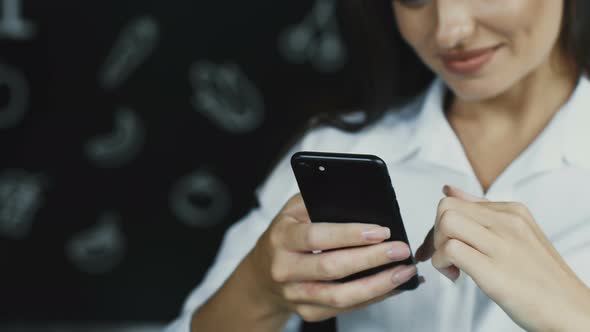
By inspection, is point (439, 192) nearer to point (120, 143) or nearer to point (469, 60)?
point (469, 60)

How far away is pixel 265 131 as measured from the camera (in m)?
1.59

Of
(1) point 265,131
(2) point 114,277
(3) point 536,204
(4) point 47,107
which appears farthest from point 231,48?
(3) point 536,204

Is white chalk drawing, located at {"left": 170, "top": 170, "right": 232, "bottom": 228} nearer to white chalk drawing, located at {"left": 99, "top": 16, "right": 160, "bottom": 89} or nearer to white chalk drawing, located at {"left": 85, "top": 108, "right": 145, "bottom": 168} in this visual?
white chalk drawing, located at {"left": 85, "top": 108, "right": 145, "bottom": 168}

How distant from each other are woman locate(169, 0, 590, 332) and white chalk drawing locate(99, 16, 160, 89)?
21.3 inches

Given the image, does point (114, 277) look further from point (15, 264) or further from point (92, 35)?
point (92, 35)

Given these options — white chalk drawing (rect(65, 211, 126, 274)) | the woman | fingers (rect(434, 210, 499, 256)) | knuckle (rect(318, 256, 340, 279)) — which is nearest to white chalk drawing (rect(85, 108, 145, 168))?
white chalk drawing (rect(65, 211, 126, 274))

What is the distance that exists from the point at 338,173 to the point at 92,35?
3.05 ft

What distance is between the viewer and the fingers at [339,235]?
2.49 ft

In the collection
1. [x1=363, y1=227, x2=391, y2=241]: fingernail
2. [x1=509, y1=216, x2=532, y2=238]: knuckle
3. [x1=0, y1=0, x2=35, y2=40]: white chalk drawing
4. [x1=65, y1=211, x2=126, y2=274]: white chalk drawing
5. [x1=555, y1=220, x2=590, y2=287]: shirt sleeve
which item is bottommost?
[x1=65, y1=211, x2=126, y2=274]: white chalk drawing

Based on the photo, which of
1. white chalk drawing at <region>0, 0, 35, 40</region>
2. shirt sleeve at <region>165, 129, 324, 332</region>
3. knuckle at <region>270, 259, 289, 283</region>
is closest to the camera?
knuckle at <region>270, 259, 289, 283</region>

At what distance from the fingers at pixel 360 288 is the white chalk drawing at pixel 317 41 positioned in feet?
2.69

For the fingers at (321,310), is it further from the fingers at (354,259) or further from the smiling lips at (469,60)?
the smiling lips at (469,60)

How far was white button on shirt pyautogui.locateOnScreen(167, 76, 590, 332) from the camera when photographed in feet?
3.06

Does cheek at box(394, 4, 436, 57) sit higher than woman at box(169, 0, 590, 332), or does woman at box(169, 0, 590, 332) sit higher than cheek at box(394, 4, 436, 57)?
cheek at box(394, 4, 436, 57)
